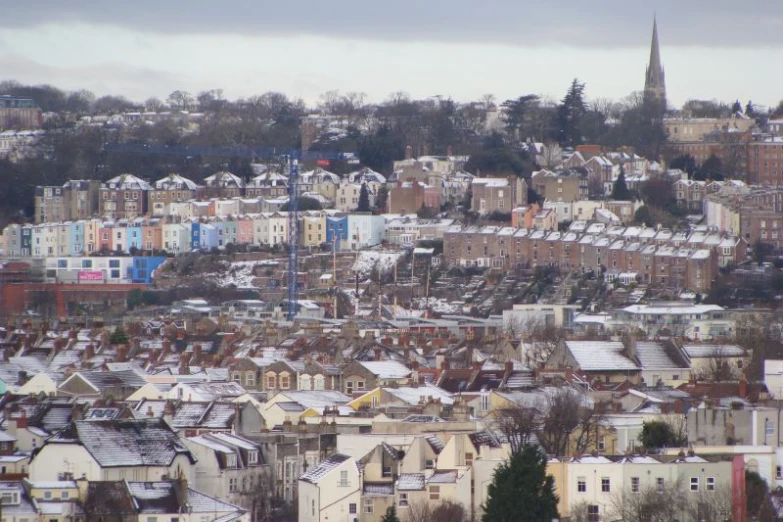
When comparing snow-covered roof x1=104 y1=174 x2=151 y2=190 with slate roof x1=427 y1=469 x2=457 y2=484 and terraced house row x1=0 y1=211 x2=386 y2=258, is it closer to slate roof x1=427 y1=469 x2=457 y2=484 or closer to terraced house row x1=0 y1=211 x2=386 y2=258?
terraced house row x1=0 y1=211 x2=386 y2=258

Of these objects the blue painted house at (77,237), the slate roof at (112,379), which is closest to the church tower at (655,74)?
the blue painted house at (77,237)

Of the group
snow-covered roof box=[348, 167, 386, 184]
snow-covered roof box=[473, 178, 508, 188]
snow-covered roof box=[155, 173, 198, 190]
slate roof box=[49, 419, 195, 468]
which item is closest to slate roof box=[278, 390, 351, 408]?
slate roof box=[49, 419, 195, 468]

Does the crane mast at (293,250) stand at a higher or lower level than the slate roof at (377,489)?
lower

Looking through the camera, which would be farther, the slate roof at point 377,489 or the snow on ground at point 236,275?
the snow on ground at point 236,275

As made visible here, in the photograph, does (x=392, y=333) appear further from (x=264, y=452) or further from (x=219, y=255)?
(x=219, y=255)

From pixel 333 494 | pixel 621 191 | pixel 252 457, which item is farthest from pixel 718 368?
pixel 621 191

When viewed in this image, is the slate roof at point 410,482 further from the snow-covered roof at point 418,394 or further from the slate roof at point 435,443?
the snow-covered roof at point 418,394
